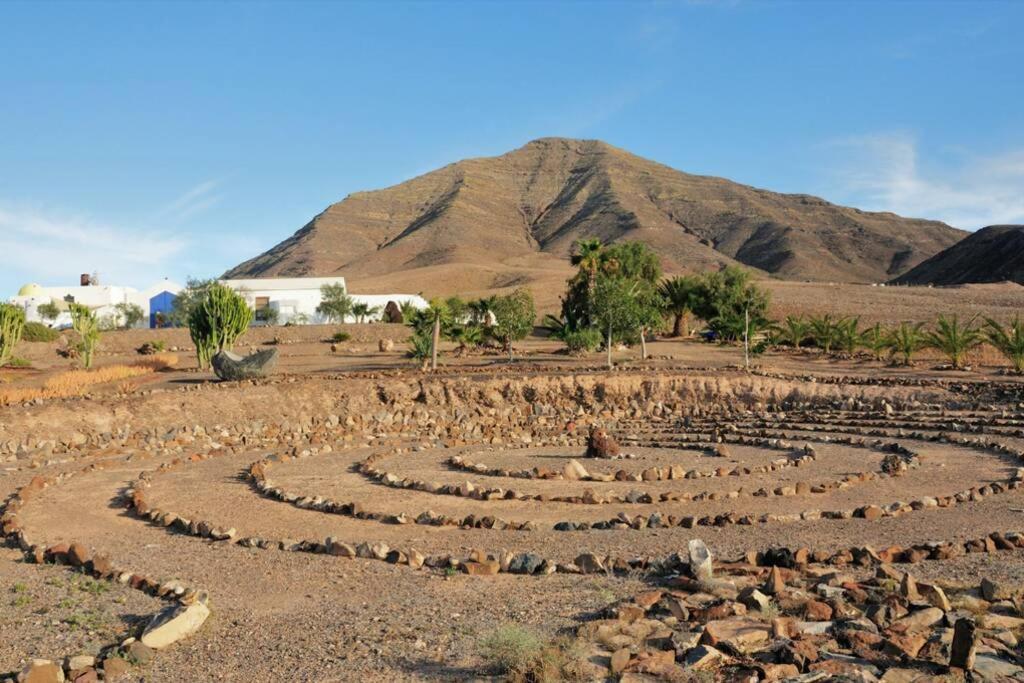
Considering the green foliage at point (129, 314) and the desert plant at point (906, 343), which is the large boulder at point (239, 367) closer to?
the desert plant at point (906, 343)

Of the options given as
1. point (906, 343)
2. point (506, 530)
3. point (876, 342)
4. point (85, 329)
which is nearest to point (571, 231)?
point (876, 342)

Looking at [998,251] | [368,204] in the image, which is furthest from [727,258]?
[368,204]

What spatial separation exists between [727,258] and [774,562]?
411 feet

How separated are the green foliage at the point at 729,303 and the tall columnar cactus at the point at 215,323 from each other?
20.3m

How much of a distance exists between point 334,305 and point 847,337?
37.8 meters

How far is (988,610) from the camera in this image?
23.8 ft

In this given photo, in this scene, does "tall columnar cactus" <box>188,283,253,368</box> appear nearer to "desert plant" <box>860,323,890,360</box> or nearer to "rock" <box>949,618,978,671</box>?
"desert plant" <box>860,323,890,360</box>

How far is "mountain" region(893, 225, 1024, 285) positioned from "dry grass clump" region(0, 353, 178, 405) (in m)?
83.5

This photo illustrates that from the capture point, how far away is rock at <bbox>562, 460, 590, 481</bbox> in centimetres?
1486

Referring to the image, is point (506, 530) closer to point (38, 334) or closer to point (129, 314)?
point (38, 334)

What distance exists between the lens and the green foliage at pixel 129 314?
221ft

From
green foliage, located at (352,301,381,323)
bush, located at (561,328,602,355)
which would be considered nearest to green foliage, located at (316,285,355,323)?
green foliage, located at (352,301,381,323)

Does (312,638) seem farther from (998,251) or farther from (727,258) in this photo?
(727,258)

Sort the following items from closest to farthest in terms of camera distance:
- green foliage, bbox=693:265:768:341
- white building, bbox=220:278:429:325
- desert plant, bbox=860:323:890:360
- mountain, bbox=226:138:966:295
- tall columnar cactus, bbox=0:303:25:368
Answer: tall columnar cactus, bbox=0:303:25:368
desert plant, bbox=860:323:890:360
green foliage, bbox=693:265:768:341
white building, bbox=220:278:429:325
mountain, bbox=226:138:966:295
